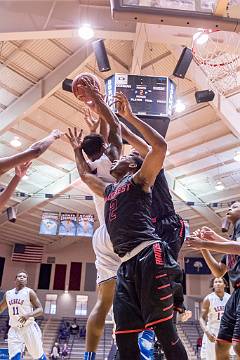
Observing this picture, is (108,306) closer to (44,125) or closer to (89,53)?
(89,53)

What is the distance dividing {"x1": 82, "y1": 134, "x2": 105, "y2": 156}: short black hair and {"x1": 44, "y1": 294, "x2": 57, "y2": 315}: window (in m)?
22.1

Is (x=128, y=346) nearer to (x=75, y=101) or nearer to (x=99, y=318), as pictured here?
(x=99, y=318)

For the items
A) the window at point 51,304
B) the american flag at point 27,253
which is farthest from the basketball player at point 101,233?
the window at point 51,304

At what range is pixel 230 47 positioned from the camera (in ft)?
21.0

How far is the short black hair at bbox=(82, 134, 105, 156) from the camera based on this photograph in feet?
11.4

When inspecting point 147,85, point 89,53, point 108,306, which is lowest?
point 108,306

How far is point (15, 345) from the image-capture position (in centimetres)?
703

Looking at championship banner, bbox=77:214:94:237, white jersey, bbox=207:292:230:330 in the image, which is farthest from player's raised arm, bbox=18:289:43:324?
championship banner, bbox=77:214:94:237

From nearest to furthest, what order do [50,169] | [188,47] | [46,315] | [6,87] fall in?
[188,47] → [6,87] → [50,169] → [46,315]

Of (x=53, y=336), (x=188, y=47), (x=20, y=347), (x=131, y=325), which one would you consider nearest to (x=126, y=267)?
(x=131, y=325)

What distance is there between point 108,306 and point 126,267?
2.22 feet

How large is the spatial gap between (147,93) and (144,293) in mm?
4977

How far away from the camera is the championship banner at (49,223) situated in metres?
15.1

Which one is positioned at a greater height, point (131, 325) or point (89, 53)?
point (89, 53)
